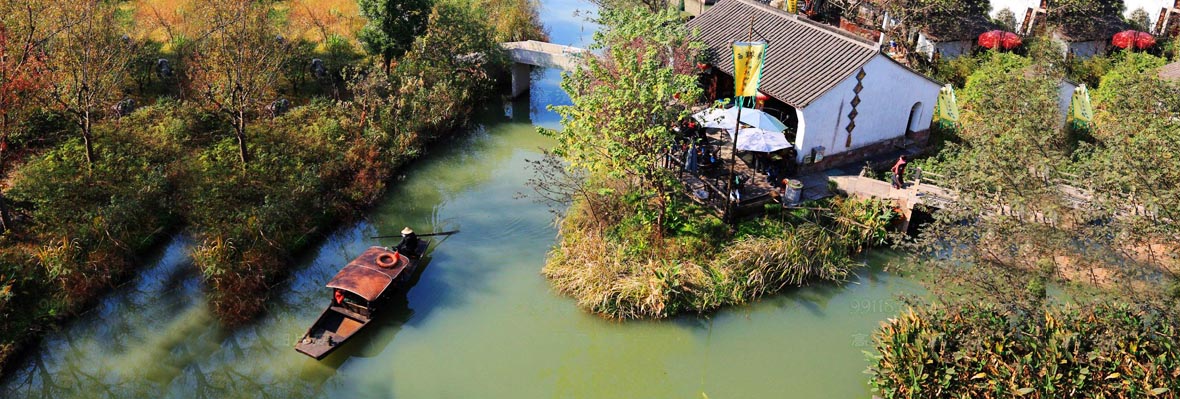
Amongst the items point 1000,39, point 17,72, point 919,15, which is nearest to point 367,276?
point 17,72

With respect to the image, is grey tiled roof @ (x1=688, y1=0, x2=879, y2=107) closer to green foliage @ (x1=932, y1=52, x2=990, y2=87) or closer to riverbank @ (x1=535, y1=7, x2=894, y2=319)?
riverbank @ (x1=535, y1=7, x2=894, y2=319)

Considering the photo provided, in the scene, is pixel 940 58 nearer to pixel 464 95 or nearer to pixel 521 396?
pixel 464 95

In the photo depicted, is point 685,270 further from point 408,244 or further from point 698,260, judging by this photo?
point 408,244

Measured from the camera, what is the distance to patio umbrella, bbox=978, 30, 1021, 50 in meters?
35.4

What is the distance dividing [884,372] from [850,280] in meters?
5.27

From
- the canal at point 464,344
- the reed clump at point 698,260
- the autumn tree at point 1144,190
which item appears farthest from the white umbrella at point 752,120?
the autumn tree at point 1144,190

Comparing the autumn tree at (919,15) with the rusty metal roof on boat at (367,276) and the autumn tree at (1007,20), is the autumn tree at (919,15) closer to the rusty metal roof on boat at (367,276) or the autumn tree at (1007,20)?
the autumn tree at (1007,20)

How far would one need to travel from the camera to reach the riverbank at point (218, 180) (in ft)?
66.7

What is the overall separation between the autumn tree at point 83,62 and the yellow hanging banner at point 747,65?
Answer: 1856cm

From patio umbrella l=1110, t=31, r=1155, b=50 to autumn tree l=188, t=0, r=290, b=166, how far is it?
118 feet

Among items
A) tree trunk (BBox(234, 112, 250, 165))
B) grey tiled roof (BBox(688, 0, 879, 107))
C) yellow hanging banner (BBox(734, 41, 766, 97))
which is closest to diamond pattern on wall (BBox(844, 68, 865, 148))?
grey tiled roof (BBox(688, 0, 879, 107))

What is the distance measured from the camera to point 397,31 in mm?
32156

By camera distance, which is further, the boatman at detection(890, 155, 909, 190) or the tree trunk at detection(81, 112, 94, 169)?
the tree trunk at detection(81, 112, 94, 169)

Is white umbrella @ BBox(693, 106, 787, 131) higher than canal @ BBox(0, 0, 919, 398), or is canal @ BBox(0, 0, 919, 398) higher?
white umbrella @ BBox(693, 106, 787, 131)
